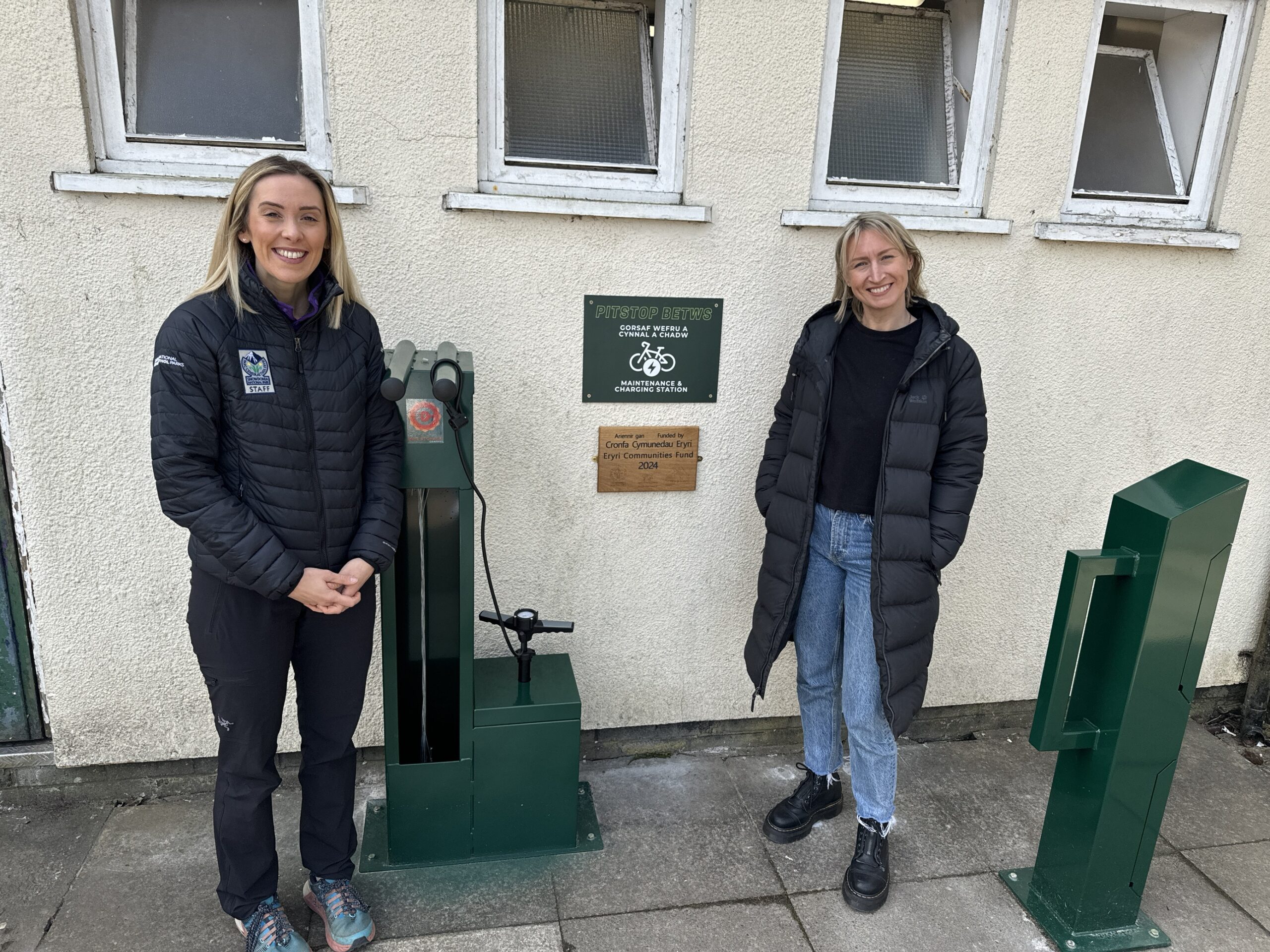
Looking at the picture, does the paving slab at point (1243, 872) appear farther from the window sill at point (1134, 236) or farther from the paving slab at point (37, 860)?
the paving slab at point (37, 860)

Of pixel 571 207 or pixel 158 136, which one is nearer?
pixel 158 136

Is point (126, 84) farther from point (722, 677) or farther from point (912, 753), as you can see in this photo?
point (912, 753)

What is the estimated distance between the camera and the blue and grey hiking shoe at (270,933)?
2.34 m

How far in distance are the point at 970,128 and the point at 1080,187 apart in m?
0.54

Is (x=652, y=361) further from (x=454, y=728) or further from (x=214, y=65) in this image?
(x=214, y=65)

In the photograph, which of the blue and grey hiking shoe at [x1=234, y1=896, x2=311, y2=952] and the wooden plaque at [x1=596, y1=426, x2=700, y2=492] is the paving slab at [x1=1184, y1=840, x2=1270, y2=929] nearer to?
the wooden plaque at [x1=596, y1=426, x2=700, y2=492]

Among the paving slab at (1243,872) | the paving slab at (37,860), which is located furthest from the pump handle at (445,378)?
the paving slab at (1243,872)

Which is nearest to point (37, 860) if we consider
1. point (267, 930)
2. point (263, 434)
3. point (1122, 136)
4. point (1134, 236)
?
point (267, 930)

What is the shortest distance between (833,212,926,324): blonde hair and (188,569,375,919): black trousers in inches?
63.8

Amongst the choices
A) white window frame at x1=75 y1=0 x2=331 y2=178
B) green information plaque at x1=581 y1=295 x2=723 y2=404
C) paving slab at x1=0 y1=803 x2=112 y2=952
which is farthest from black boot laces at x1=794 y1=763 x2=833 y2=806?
white window frame at x1=75 y1=0 x2=331 y2=178

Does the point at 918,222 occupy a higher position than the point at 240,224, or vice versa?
the point at 918,222

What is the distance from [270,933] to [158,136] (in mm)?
2332

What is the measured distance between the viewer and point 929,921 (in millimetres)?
2654

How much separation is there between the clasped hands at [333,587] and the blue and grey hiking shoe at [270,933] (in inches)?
33.4
